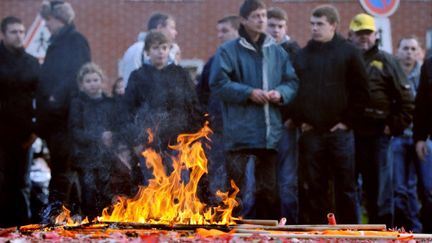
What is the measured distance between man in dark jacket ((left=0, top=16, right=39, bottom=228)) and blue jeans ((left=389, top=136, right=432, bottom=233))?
3.91 m

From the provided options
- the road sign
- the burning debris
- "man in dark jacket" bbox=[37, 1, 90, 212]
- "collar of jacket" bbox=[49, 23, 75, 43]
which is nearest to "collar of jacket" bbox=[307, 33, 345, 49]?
"man in dark jacket" bbox=[37, 1, 90, 212]

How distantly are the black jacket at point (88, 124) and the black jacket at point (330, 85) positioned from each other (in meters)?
1.93

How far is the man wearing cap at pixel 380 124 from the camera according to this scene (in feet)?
38.5

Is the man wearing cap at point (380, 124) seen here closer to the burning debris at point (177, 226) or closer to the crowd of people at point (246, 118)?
the crowd of people at point (246, 118)

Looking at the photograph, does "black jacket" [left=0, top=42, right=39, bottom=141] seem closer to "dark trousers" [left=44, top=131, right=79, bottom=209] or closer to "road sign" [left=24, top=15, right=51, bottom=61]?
"dark trousers" [left=44, top=131, right=79, bottom=209]

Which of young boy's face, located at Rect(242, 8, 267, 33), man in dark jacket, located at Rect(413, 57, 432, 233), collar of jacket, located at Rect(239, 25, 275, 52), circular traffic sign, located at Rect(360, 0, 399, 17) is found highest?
circular traffic sign, located at Rect(360, 0, 399, 17)

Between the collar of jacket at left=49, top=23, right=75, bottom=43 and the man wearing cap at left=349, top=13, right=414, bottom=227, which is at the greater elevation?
the collar of jacket at left=49, top=23, right=75, bottom=43

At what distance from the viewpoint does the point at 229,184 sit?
1075 cm

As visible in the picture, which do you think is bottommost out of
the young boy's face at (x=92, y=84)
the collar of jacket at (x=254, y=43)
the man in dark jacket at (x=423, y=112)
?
the man in dark jacket at (x=423, y=112)

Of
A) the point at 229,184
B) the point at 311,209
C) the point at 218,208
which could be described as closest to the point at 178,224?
the point at 218,208

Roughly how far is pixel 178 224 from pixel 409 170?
5.64 m

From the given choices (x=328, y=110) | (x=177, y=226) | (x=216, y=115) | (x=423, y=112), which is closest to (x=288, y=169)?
(x=328, y=110)

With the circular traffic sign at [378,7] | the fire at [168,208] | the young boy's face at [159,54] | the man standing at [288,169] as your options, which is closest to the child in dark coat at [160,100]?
the young boy's face at [159,54]

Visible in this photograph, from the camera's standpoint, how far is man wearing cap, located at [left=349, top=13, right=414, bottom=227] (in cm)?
1173
